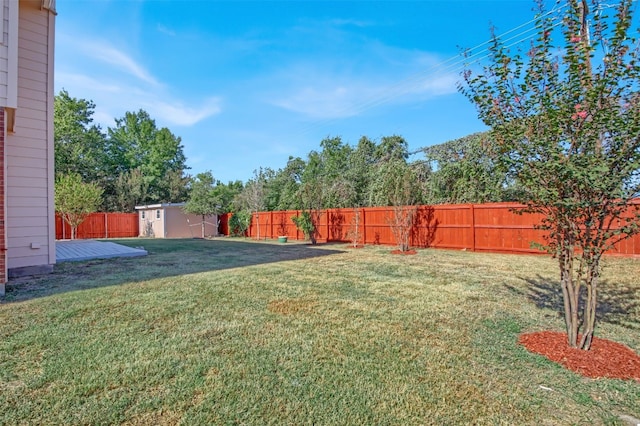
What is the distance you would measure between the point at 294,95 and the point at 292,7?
193 inches

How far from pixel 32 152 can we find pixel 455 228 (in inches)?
454

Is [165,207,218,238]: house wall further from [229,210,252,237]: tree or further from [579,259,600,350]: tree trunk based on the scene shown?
[579,259,600,350]: tree trunk

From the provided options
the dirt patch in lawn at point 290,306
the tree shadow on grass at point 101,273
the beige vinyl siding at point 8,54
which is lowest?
the dirt patch in lawn at point 290,306

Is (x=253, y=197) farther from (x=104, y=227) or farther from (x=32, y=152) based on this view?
(x=32, y=152)

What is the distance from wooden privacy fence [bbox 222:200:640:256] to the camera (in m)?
9.50

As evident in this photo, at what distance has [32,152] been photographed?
6.60 m

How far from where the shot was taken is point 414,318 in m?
3.75

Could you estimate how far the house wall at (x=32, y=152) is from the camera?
6.30 m

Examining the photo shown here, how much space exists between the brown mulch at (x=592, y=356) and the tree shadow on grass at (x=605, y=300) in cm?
103

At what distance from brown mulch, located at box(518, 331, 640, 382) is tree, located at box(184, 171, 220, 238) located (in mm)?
20031

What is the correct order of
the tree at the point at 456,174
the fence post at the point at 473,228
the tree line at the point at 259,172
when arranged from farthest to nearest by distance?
the tree line at the point at 259,172 < the tree at the point at 456,174 < the fence post at the point at 473,228

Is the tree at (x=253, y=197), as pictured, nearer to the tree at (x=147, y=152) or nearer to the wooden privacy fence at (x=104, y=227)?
the wooden privacy fence at (x=104, y=227)

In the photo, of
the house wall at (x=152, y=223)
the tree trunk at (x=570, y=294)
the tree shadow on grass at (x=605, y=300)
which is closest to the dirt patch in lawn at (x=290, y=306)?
the tree trunk at (x=570, y=294)

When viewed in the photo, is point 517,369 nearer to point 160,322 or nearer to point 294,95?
point 160,322
